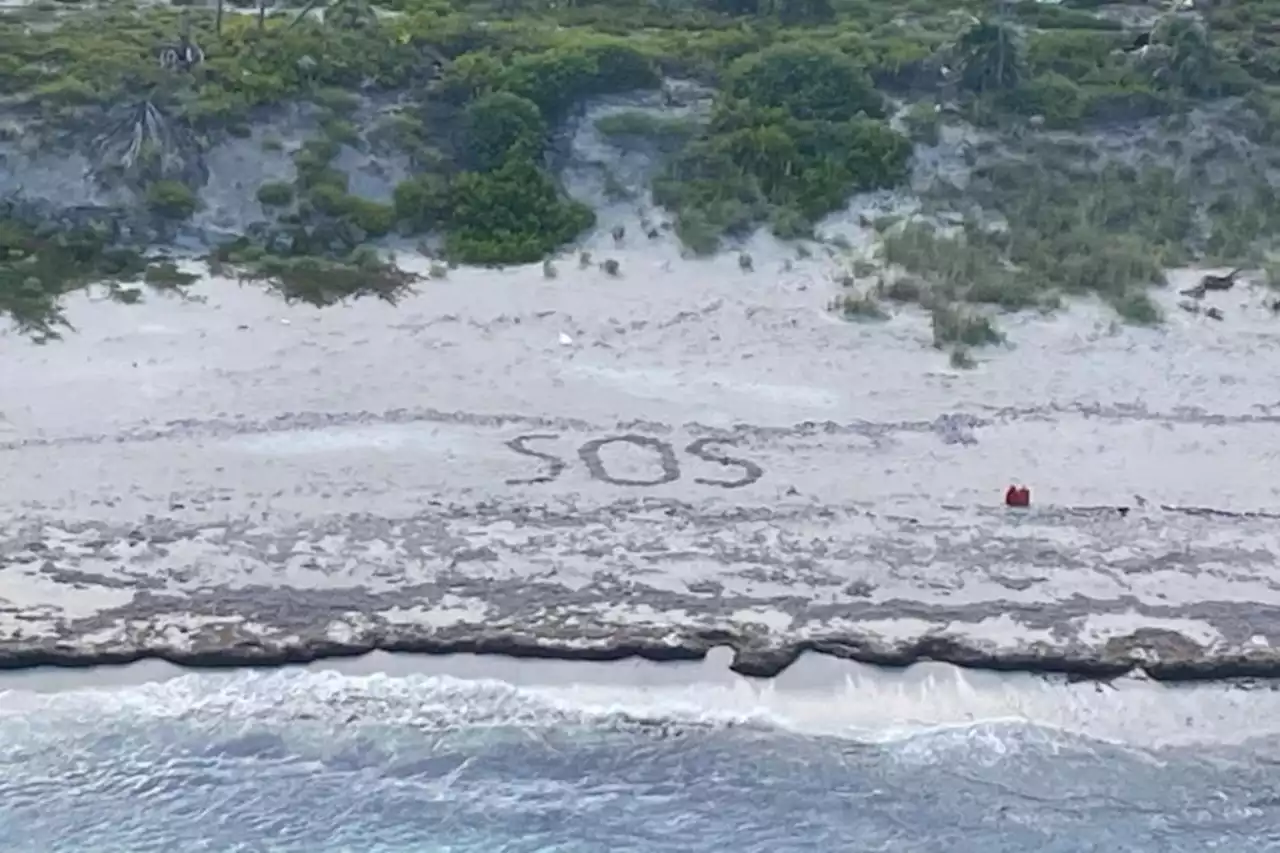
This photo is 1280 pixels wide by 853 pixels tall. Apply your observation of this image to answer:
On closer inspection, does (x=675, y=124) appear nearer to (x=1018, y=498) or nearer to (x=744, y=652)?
(x=1018, y=498)

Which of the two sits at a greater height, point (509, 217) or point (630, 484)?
point (509, 217)

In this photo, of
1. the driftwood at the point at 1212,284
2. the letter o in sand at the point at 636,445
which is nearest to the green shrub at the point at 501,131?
the letter o in sand at the point at 636,445

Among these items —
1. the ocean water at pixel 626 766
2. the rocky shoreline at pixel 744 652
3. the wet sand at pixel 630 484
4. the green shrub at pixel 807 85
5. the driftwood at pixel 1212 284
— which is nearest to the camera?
the ocean water at pixel 626 766

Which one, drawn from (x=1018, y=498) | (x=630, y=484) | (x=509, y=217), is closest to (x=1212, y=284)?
(x=1018, y=498)

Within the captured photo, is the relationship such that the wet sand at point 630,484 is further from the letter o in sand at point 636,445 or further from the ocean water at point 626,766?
the ocean water at point 626,766

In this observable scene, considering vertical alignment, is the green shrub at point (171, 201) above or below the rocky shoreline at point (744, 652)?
above

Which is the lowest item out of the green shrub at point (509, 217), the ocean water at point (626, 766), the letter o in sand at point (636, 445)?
the ocean water at point (626, 766)

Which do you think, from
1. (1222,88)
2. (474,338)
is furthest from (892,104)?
(474,338)
